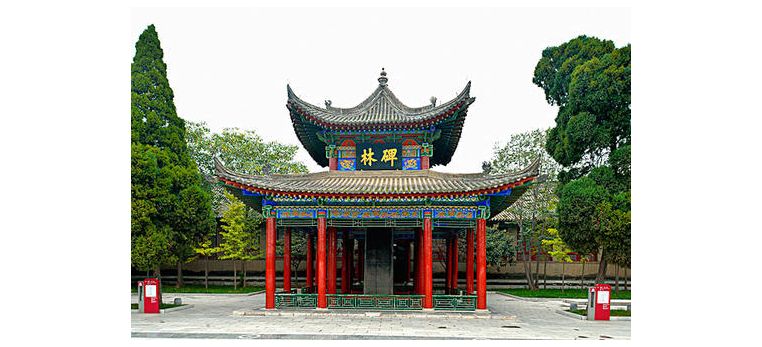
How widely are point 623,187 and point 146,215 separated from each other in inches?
767

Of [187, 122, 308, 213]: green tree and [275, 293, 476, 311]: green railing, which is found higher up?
[187, 122, 308, 213]: green tree

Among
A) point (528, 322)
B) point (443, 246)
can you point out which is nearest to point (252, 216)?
point (443, 246)

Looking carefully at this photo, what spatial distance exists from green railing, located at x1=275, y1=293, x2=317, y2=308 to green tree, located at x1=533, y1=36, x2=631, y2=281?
37.9ft

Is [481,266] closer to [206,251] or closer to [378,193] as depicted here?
[378,193]

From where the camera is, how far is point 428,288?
19141 millimetres

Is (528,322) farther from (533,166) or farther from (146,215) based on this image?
(146,215)

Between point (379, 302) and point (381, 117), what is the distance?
7.30 m

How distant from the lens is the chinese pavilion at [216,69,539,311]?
62.5 ft

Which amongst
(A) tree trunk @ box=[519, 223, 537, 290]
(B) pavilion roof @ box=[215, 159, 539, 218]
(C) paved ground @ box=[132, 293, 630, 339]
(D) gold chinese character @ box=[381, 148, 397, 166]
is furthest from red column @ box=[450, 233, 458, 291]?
(A) tree trunk @ box=[519, 223, 537, 290]

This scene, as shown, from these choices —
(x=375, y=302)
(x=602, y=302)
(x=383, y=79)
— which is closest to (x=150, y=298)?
(x=375, y=302)

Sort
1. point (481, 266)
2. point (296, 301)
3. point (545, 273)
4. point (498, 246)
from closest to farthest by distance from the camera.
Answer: point (481, 266) → point (296, 301) → point (498, 246) → point (545, 273)

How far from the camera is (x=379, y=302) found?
19547mm

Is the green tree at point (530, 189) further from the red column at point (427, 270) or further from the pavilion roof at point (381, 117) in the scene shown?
the red column at point (427, 270)

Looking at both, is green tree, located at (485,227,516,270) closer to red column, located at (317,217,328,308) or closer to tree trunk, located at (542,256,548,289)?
tree trunk, located at (542,256,548,289)
